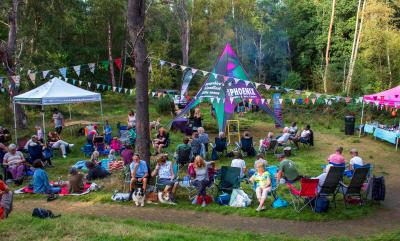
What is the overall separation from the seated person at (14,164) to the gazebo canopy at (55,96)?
3534 millimetres

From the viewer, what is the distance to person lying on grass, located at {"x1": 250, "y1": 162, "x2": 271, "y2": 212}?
26.0ft

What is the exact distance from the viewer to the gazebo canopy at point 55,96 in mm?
14219

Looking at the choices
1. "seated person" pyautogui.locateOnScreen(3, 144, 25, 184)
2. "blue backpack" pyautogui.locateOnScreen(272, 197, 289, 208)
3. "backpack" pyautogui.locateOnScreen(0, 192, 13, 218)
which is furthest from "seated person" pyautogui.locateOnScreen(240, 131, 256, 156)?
"backpack" pyautogui.locateOnScreen(0, 192, 13, 218)

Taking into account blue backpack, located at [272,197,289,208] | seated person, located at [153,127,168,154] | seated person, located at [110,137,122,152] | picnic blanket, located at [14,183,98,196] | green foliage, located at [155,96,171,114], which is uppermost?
green foliage, located at [155,96,171,114]

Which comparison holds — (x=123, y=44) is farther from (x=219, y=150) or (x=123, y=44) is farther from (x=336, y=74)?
(x=219, y=150)

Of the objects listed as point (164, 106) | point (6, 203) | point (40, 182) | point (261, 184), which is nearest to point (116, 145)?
point (40, 182)

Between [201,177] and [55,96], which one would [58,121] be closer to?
[55,96]

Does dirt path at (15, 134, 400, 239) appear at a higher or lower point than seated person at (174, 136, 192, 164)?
lower

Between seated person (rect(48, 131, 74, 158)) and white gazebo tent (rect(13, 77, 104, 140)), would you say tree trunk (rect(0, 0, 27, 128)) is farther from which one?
seated person (rect(48, 131, 74, 158))

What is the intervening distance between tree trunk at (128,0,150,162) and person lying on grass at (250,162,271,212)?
286cm

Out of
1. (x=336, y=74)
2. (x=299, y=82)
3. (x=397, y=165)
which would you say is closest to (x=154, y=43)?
(x=299, y=82)

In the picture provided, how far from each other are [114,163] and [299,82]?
2520 centimetres

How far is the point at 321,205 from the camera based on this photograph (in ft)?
25.3

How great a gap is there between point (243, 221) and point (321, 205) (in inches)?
59.7
